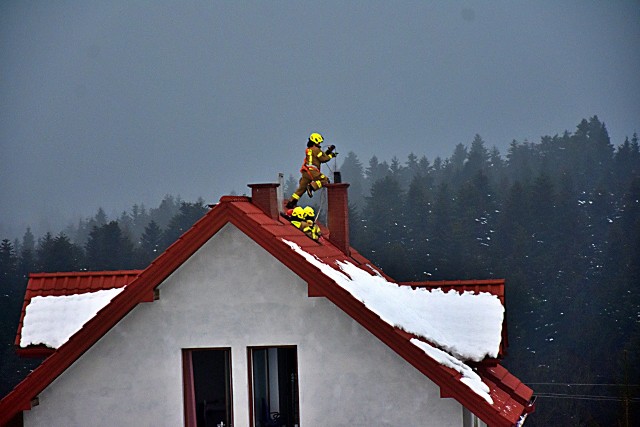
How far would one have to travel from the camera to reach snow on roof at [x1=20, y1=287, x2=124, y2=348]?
689 inches

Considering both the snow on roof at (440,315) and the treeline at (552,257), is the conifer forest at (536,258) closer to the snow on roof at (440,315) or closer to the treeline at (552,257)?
the treeline at (552,257)

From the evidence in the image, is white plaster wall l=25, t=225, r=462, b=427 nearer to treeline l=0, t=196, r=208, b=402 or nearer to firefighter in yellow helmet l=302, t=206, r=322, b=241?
firefighter in yellow helmet l=302, t=206, r=322, b=241

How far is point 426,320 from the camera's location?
17312 mm

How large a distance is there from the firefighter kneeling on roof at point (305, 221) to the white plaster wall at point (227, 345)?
3.00m

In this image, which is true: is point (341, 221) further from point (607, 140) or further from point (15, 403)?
point (607, 140)

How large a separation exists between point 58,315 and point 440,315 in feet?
19.0

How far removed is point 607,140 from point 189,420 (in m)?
146

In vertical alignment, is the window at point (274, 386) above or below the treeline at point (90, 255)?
below

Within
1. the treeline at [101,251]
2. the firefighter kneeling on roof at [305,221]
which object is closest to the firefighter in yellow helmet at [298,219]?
the firefighter kneeling on roof at [305,221]

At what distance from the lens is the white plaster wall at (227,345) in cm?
1596

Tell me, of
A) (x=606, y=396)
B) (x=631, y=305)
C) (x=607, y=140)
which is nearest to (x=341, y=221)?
(x=606, y=396)

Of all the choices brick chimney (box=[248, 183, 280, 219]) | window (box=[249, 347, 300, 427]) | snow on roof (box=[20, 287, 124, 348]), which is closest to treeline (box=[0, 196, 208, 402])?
snow on roof (box=[20, 287, 124, 348])

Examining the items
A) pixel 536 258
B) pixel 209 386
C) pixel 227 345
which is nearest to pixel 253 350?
pixel 227 345

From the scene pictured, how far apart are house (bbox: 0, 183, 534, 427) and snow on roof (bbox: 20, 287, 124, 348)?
64 centimetres
